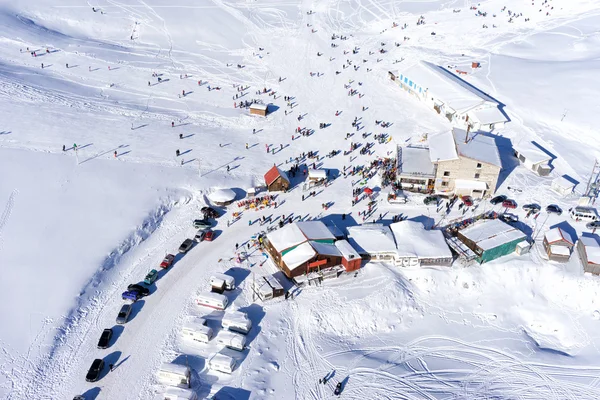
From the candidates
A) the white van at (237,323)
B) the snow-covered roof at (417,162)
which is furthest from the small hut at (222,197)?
the snow-covered roof at (417,162)

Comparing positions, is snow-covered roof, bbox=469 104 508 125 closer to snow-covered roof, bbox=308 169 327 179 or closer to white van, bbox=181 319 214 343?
snow-covered roof, bbox=308 169 327 179

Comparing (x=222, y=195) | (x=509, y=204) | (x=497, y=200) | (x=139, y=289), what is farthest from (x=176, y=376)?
(x=509, y=204)

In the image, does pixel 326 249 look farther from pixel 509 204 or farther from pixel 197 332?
pixel 509 204

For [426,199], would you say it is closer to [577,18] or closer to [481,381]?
[481,381]

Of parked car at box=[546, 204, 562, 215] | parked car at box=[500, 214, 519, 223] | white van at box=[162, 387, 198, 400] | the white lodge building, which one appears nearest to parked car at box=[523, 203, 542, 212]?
parked car at box=[546, 204, 562, 215]

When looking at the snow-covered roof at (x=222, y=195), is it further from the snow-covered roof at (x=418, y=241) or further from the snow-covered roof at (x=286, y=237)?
the snow-covered roof at (x=418, y=241)

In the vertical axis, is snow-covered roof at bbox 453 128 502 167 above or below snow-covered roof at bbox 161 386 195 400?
above

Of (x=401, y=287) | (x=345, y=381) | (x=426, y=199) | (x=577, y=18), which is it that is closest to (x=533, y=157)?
(x=426, y=199)
